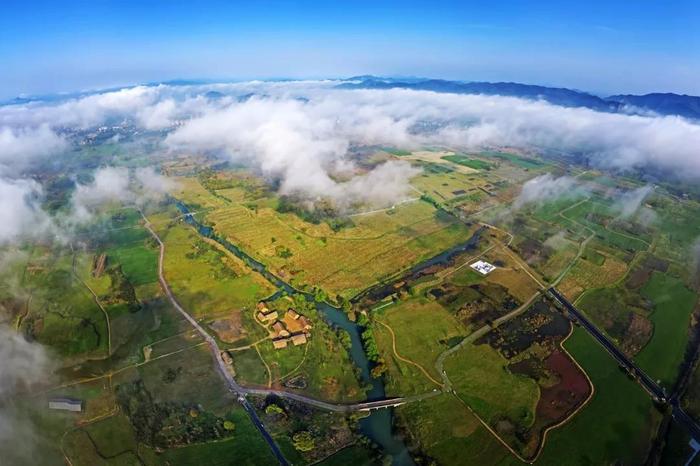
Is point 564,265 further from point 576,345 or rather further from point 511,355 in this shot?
point 511,355

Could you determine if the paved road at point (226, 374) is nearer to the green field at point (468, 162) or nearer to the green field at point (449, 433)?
the green field at point (449, 433)

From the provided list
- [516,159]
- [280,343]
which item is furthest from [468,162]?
[280,343]

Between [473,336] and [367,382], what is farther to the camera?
[473,336]

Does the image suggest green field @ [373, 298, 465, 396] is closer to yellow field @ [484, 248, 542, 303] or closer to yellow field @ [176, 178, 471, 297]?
yellow field @ [176, 178, 471, 297]

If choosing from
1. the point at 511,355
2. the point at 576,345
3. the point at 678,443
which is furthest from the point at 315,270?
the point at 678,443

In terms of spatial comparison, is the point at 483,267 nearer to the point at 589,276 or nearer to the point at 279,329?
the point at 589,276

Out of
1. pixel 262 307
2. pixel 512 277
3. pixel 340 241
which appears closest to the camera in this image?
pixel 262 307

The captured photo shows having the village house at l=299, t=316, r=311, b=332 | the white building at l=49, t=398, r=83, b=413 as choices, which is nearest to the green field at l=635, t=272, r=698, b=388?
the village house at l=299, t=316, r=311, b=332
